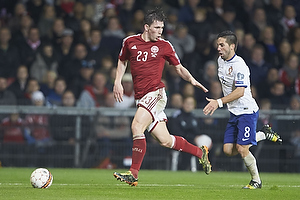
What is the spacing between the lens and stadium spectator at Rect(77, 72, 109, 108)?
14.1 m

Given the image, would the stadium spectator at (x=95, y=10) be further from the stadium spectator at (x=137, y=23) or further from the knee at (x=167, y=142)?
the knee at (x=167, y=142)

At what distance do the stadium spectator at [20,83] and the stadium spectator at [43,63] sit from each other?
618 millimetres

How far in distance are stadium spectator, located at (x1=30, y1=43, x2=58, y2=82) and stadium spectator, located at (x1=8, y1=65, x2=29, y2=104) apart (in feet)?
2.03

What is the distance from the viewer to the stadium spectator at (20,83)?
14102 mm

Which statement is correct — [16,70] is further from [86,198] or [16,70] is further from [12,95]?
[86,198]

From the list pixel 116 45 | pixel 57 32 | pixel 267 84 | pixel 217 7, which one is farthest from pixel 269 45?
pixel 57 32

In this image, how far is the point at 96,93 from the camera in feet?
46.7

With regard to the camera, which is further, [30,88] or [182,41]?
[182,41]

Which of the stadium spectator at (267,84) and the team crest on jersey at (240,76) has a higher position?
the stadium spectator at (267,84)

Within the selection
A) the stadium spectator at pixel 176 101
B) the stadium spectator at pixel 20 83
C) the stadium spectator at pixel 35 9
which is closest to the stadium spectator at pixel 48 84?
the stadium spectator at pixel 20 83

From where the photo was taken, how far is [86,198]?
7.13 meters

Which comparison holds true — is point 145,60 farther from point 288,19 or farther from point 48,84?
point 288,19

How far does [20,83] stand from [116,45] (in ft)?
8.88

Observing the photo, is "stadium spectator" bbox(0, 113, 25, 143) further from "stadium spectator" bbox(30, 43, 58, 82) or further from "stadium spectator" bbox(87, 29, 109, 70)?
"stadium spectator" bbox(87, 29, 109, 70)
